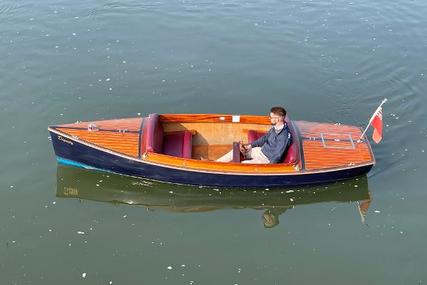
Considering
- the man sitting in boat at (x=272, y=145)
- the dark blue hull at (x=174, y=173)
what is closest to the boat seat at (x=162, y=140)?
the dark blue hull at (x=174, y=173)

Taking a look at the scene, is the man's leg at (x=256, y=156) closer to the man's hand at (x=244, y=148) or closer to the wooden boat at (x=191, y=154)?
the man's hand at (x=244, y=148)

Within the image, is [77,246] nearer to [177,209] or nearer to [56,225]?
[56,225]

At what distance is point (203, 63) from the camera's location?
53.1 feet

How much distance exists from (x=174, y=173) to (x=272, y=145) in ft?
7.40

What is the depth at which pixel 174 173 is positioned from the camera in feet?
34.8

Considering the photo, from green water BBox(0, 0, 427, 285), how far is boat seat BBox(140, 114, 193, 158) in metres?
0.97

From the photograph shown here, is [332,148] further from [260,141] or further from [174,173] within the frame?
[174,173]

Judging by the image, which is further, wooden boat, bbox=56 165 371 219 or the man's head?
wooden boat, bbox=56 165 371 219

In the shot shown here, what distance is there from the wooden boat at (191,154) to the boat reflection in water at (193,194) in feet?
0.92

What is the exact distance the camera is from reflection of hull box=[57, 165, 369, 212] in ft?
35.7

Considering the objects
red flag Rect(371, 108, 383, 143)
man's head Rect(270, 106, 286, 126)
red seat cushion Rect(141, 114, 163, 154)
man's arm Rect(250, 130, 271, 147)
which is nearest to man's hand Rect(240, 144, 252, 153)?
man's arm Rect(250, 130, 271, 147)

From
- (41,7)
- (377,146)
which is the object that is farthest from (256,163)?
(41,7)

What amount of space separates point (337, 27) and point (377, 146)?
7.88m

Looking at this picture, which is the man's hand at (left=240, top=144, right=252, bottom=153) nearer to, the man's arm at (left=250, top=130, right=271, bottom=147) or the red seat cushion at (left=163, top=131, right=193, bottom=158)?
the man's arm at (left=250, top=130, right=271, bottom=147)
